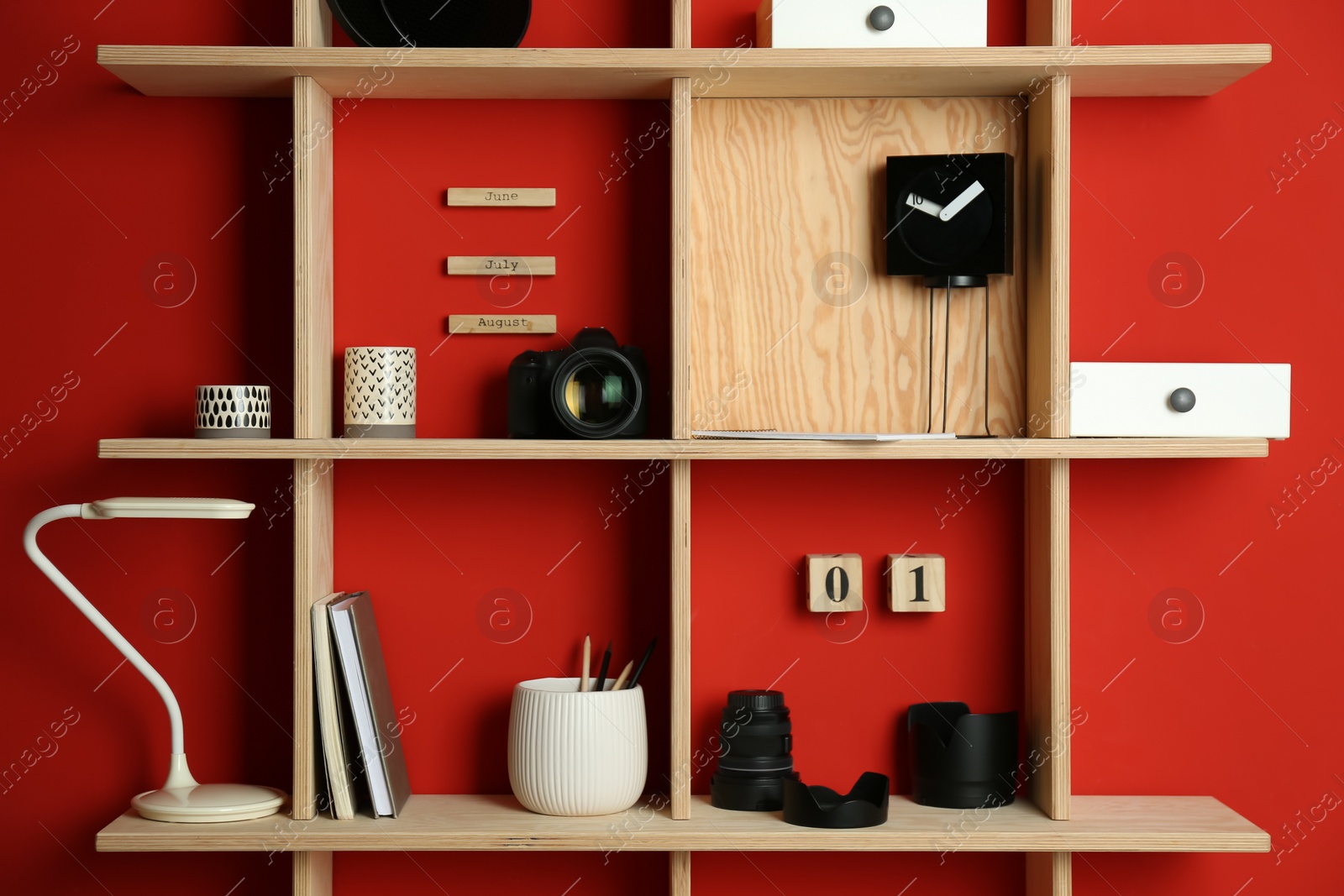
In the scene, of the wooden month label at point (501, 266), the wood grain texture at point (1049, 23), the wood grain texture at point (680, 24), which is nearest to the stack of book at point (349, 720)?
the wooden month label at point (501, 266)

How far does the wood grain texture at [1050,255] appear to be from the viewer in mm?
1709

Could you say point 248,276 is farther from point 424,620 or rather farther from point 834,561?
point 834,561

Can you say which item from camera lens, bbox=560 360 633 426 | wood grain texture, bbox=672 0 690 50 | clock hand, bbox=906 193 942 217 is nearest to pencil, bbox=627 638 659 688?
camera lens, bbox=560 360 633 426

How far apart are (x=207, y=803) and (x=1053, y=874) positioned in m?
1.32

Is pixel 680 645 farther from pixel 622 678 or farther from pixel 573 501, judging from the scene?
pixel 573 501

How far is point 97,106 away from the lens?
1.90 m

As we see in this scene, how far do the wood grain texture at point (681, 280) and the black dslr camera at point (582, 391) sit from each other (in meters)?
0.07

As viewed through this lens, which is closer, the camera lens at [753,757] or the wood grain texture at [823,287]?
the camera lens at [753,757]

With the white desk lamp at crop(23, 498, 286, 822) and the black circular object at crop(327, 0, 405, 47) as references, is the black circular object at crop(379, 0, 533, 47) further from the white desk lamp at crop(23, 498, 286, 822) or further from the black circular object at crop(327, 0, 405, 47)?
the white desk lamp at crop(23, 498, 286, 822)

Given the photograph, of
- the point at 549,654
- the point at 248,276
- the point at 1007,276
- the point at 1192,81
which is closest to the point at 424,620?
the point at 549,654

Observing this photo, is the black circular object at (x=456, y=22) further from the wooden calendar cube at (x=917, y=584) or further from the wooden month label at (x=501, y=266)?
the wooden calendar cube at (x=917, y=584)

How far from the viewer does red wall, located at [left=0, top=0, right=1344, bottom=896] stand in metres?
1.89

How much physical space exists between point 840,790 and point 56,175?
1.70 metres

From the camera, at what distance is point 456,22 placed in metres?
1.76
